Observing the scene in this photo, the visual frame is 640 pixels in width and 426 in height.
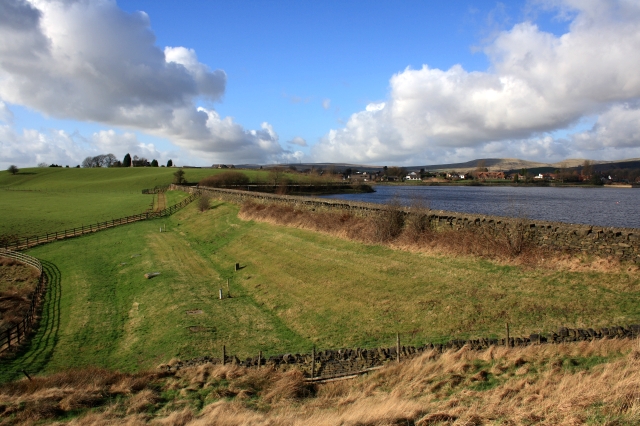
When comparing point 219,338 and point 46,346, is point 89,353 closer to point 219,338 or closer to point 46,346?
point 46,346

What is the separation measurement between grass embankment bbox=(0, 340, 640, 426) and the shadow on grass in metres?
4.01

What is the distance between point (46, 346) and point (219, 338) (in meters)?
8.47

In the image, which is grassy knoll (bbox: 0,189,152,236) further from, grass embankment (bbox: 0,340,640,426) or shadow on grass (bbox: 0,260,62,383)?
grass embankment (bbox: 0,340,640,426)

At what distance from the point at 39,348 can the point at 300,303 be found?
40.1ft

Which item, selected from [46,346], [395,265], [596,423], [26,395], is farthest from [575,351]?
[46,346]

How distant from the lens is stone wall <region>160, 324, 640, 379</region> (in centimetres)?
1291

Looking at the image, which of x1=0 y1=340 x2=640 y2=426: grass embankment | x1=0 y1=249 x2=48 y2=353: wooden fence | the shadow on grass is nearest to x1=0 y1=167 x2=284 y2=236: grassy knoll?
x1=0 y1=249 x2=48 y2=353: wooden fence

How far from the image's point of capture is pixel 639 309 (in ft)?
49.1

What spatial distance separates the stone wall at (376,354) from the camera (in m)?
12.9

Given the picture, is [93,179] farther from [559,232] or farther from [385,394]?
[385,394]

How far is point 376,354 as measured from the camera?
14.0 meters

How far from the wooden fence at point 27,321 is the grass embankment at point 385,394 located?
24.5ft

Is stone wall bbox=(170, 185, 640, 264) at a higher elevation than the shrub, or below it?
below

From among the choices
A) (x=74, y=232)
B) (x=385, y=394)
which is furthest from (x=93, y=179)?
(x=385, y=394)
